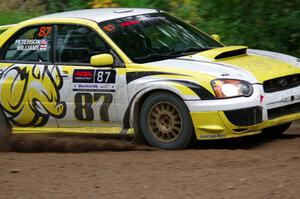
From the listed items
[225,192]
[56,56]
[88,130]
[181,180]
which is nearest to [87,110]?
[88,130]

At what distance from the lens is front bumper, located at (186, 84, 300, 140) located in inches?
289

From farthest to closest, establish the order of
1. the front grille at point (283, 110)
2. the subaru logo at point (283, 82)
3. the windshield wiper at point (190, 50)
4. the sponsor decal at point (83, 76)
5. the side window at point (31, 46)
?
the side window at point (31, 46) < the windshield wiper at point (190, 50) < the sponsor decal at point (83, 76) < the subaru logo at point (283, 82) < the front grille at point (283, 110)

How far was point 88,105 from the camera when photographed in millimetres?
8133

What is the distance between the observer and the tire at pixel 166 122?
7.51 metres

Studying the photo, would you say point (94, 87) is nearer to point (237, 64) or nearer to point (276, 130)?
point (237, 64)

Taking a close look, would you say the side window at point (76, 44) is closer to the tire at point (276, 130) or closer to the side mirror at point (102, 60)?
the side mirror at point (102, 60)

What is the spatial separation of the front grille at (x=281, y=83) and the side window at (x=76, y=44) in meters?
1.92

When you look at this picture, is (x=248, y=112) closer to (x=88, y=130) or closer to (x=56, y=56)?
(x=88, y=130)

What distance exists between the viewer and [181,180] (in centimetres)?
616

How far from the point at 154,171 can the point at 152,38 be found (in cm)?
227

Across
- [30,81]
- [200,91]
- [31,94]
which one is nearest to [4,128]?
[31,94]

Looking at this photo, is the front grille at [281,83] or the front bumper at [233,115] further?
the front grille at [281,83]

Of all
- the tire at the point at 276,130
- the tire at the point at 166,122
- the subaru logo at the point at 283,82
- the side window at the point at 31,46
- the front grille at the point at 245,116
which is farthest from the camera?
the side window at the point at 31,46

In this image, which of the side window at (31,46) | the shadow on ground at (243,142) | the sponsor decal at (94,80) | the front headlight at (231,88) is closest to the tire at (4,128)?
the side window at (31,46)
